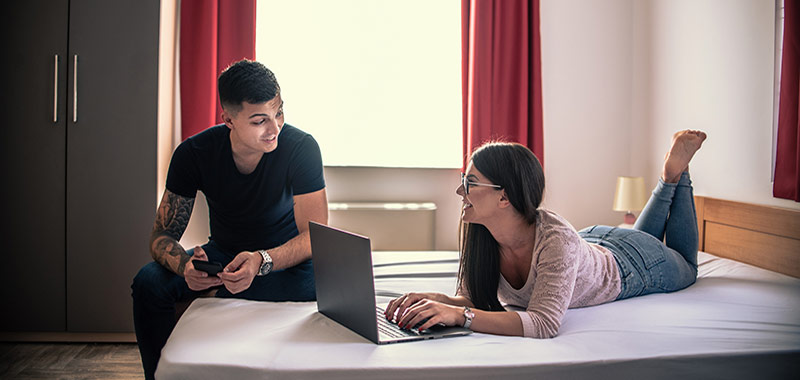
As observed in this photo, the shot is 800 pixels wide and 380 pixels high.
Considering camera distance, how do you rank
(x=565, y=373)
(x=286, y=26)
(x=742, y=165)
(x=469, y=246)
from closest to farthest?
1. (x=565, y=373)
2. (x=469, y=246)
3. (x=742, y=165)
4. (x=286, y=26)

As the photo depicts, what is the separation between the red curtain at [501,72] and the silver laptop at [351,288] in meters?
2.14

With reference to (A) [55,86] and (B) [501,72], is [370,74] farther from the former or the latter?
(A) [55,86]

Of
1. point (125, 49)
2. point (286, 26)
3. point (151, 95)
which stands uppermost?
point (286, 26)

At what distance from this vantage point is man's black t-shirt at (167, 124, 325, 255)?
196 centimetres

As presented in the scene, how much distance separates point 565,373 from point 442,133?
8.53 ft

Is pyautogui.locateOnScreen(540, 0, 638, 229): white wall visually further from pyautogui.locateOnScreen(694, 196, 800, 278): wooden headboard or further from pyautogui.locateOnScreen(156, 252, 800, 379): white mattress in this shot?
pyautogui.locateOnScreen(156, 252, 800, 379): white mattress

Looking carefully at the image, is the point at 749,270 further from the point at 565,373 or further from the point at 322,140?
the point at 322,140

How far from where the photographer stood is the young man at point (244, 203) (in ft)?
5.90

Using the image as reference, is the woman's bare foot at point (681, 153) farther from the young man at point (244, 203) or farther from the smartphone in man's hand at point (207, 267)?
the smartphone in man's hand at point (207, 267)

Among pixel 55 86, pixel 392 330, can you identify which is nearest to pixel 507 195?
pixel 392 330

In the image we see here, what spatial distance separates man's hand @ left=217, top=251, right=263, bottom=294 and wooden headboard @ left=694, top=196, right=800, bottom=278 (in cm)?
203

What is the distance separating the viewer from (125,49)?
294 cm

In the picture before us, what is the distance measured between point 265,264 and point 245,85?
1.90 feet

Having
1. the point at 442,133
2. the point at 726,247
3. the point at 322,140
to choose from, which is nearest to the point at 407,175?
the point at 442,133
